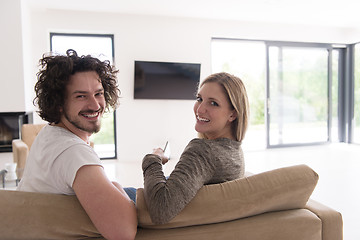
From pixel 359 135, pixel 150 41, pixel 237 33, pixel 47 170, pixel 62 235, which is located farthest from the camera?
pixel 359 135

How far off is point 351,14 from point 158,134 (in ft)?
14.5

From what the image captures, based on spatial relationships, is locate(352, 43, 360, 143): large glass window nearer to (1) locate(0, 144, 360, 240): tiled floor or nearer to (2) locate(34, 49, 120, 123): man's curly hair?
(1) locate(0, 144, 360, 240): tiled floor

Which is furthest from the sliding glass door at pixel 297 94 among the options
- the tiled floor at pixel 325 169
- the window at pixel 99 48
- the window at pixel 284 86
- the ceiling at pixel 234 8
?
the window at pixel 99 48

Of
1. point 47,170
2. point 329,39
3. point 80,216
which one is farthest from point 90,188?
point 329,39

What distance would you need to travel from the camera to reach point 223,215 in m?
0.99

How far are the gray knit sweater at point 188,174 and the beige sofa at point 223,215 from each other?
41 mm

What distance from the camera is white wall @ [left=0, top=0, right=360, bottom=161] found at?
502cm

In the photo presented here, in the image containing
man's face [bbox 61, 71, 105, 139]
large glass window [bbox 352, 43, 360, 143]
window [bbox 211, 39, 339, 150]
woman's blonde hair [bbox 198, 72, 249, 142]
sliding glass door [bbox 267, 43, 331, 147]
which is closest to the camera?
man's face [bbox 61, 71, 105, 139]

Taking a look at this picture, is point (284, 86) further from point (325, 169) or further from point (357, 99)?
point (325, 169)

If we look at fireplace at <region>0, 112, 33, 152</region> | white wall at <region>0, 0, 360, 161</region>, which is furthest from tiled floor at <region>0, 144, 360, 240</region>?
white wall at <region>0, 0, 360, 161</region>

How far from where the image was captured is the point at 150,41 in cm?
544

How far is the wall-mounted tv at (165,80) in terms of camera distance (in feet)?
17.7

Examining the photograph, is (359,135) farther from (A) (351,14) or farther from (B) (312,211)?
(B) (312,211)

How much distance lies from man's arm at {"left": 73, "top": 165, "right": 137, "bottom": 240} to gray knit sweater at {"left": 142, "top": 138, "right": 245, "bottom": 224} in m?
0.09
